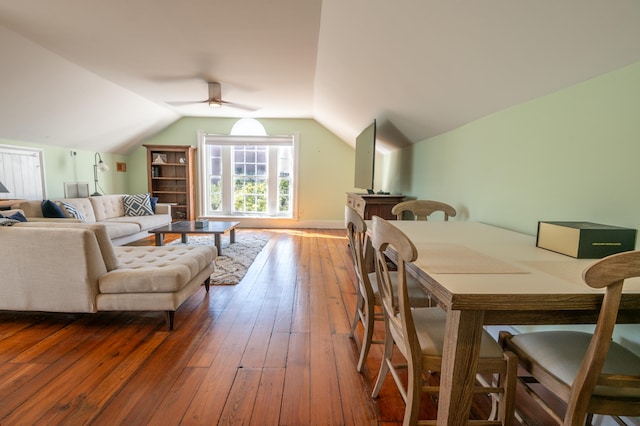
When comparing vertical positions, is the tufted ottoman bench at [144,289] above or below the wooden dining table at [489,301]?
below

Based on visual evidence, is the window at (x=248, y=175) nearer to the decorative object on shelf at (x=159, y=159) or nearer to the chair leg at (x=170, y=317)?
the decorative object on shelf at (x=159, y=159)

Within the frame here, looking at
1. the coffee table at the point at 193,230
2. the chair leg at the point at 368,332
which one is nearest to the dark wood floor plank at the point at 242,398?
the chair leg at the point at 368,332

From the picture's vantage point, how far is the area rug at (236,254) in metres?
3.17

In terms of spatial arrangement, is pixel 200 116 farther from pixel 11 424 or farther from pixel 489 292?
pixel 489 292

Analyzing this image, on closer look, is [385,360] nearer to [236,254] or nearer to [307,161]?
[236,254]

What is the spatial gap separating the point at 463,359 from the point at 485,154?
5.95ft

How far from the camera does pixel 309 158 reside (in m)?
6.18

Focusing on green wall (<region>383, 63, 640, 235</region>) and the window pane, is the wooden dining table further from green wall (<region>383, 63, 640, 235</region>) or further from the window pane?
the window pane

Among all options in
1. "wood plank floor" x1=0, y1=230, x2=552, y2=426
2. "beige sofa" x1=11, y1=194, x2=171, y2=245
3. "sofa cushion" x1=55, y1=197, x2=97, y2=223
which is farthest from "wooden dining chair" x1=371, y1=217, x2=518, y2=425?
"sofa cushion" x1=55, y1=197, x2=97, y2=223

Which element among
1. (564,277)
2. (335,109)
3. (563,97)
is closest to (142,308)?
(564,277)

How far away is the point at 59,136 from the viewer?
4273 millimetres

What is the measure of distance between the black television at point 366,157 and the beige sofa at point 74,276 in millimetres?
2331

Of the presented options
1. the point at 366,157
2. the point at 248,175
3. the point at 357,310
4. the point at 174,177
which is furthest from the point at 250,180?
the point at 357,310

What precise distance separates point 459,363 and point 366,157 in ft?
10.1
